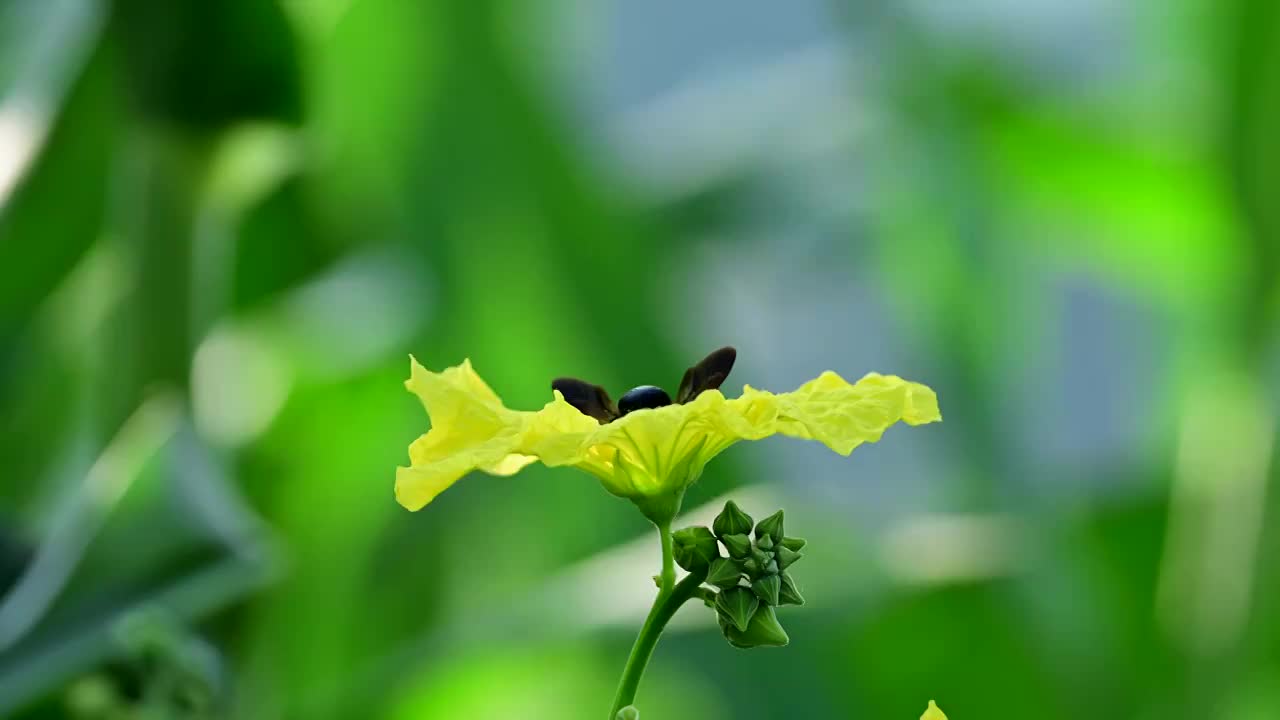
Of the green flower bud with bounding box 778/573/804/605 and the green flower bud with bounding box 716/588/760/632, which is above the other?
the green flower bud with bounding box 778/573/804/605

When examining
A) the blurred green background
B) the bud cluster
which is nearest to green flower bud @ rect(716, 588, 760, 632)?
the bud cluster

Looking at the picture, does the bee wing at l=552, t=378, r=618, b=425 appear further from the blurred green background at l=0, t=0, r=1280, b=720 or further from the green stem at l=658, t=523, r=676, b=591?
the blurred green background at l=0, t=0, r=1280, b=720

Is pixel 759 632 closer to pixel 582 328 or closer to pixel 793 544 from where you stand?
pixel 793 544

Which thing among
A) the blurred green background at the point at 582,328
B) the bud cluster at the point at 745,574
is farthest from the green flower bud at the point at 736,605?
the blurred green background at the point at 582,328

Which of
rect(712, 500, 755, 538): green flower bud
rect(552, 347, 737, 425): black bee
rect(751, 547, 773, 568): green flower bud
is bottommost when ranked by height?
rect(751, 547, 773, 568): green flower bud

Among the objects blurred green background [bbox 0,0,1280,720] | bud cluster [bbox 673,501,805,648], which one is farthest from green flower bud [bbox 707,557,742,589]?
blurred green background [bbox 0,0,1280,720]

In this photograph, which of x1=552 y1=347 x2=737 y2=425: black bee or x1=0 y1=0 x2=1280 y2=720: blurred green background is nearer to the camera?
x1=552 y1=347 x2=737 y2=425: black bee
